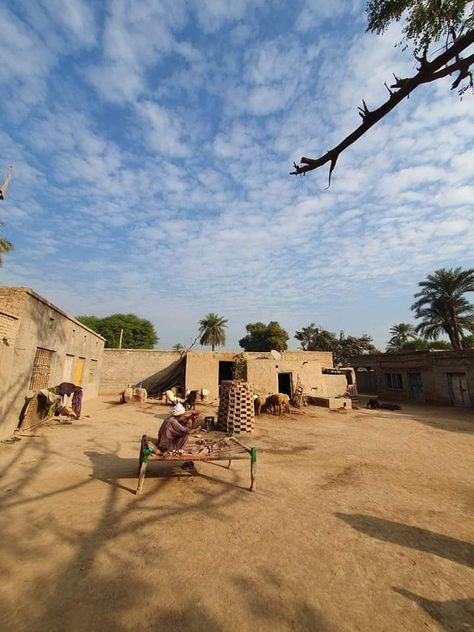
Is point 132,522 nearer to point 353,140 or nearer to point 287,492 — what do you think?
point 287,492

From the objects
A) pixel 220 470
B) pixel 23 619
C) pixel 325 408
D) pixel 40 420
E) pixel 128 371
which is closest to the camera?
pixel 23 619

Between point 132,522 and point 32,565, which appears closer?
point 32,565

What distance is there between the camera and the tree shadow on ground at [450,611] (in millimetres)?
2517

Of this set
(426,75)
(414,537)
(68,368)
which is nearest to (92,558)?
(414,537)

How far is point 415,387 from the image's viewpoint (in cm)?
2208

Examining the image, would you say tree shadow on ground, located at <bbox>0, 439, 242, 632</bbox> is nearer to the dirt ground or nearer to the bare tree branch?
the dirt ground

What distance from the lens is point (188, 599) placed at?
2.71m

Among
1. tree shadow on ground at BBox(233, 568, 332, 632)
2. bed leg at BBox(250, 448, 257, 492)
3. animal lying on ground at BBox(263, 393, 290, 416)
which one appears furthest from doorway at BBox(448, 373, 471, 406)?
tree shadow on ground at BBox(233, 568, 332, 632)

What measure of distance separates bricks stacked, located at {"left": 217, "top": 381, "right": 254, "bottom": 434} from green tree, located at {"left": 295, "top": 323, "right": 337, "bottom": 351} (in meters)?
33.8

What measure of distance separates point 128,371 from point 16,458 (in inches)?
663

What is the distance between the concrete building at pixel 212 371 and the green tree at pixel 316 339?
17.6m

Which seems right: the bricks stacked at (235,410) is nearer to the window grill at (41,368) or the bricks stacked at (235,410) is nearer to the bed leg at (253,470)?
the bed leg at (253,470)

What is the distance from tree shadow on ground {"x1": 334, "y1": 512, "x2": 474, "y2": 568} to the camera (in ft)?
11.5

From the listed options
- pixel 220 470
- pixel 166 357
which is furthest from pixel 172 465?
pixel 166 357
